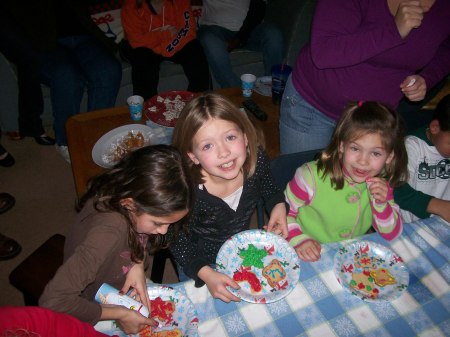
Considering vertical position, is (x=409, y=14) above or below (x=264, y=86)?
above

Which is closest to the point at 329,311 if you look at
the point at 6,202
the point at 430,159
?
the point at 430,159

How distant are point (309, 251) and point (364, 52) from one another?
0.85 m

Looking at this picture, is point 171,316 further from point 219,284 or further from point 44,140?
point 44,140

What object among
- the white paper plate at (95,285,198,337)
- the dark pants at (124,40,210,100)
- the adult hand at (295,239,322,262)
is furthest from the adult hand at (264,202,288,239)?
the dark pants at (124,40,210,100)

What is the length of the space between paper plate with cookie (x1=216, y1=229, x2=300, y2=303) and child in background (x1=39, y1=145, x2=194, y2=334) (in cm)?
25

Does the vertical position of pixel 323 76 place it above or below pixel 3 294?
above

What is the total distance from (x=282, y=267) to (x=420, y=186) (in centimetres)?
104

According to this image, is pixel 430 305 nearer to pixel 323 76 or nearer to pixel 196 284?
pixel 196 284

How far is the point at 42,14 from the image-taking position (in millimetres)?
3117

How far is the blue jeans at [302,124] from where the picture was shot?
6.27ft

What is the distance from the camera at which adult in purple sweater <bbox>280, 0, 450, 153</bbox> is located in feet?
4.96

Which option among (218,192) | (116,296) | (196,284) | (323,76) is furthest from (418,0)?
(116,296)

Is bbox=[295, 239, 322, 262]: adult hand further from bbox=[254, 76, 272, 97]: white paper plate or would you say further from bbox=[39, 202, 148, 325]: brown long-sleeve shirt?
bbox=[254, 76, 272, 97]: white paper plate

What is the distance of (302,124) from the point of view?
6.37 feet
